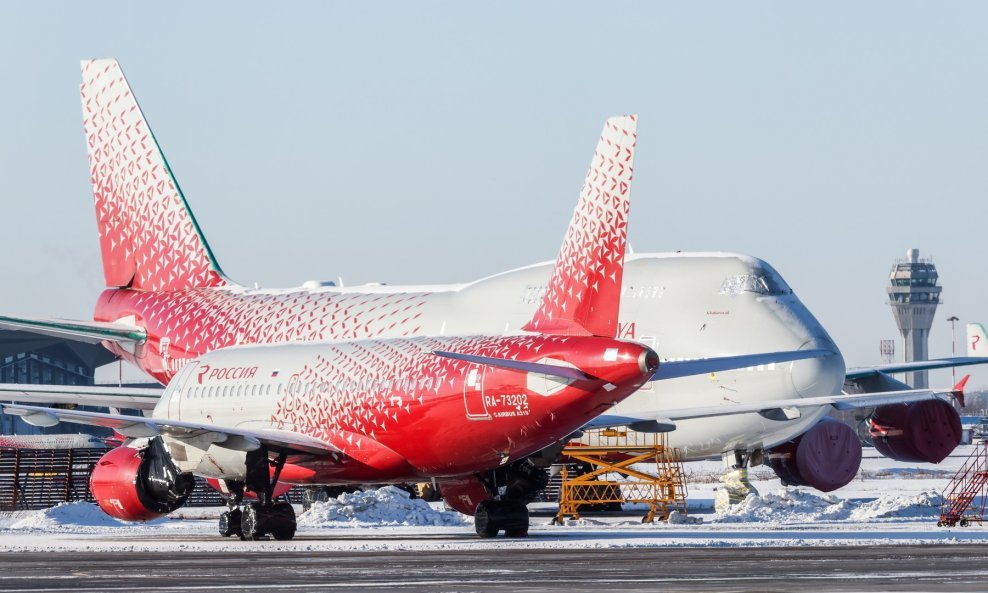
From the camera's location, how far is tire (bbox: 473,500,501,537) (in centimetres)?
2586

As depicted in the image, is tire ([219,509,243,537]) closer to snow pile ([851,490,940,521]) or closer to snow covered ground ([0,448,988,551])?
snow covered ground ([0,448,988,551])

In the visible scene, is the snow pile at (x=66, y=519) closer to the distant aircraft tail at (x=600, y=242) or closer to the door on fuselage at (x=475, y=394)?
the door on fuselage at (x=475, y=394)

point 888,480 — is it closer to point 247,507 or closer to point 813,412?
point 813,412

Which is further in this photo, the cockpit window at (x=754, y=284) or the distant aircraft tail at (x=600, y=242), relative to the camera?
the cockpit window at (x=754, y=284)

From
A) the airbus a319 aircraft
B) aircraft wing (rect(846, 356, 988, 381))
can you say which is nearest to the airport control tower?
aircraft wing (rect(846, 356, 988, 381))

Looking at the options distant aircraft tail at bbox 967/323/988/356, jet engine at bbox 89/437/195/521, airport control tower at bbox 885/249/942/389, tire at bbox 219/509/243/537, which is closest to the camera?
jet engine at bbox 89/437/195/521

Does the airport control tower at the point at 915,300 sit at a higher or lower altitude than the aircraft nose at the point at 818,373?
higher

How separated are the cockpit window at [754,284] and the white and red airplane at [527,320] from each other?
0.03 meters

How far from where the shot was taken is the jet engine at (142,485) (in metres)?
27.0

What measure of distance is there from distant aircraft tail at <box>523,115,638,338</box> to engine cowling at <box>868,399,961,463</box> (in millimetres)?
13775

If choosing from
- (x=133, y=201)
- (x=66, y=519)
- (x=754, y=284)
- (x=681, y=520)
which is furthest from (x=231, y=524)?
(x=133, y=201)

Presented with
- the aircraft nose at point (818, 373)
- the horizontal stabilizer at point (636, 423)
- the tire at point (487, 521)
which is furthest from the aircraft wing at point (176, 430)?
the aircraft nose at point (818, 373)

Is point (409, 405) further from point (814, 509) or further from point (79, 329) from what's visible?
point (79, 329)

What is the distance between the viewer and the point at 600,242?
24.0 metres
